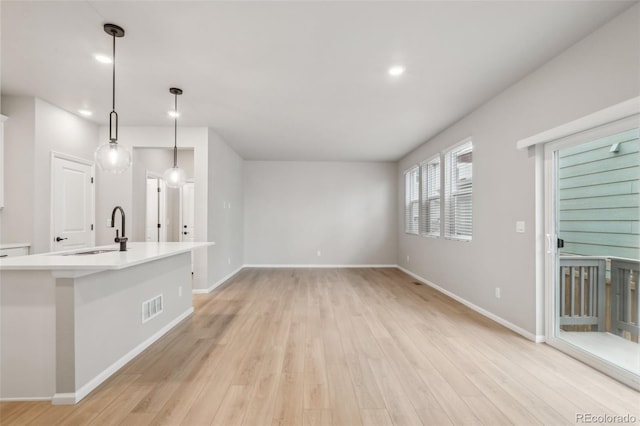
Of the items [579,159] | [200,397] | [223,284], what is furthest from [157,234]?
[579,159]

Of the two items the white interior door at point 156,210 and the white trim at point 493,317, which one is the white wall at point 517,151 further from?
the white interior door at point 156,210

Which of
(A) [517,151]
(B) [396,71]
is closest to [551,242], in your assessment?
(A) [517,151]

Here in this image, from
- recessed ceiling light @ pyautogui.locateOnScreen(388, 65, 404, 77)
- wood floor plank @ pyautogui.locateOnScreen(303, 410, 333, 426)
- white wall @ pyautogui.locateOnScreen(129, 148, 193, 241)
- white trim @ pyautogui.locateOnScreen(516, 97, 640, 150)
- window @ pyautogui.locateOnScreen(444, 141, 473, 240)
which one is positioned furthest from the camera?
white wall @ pyautogui.locateOnScreen(129, 148, 193, 241)

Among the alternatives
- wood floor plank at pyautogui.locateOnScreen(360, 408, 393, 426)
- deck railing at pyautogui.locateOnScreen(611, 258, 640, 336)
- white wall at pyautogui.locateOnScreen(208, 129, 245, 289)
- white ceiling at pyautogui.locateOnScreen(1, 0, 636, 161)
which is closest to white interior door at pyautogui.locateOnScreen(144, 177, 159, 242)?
white wall at pyautogui.locateOnScreen(208, 129, 245, 289)

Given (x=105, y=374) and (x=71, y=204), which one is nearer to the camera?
(x=105, y=374)

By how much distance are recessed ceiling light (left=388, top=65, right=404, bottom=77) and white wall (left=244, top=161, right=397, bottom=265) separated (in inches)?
193

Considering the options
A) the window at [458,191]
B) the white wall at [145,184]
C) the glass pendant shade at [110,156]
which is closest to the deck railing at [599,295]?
the window at [458,191]

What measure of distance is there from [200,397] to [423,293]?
13.0 ft

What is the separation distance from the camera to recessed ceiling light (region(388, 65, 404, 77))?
3074 millimetres

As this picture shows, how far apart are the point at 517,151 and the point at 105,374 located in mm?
4338

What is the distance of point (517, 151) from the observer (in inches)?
133

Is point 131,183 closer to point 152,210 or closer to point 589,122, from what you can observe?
point 152,210

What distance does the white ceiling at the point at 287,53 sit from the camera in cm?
225

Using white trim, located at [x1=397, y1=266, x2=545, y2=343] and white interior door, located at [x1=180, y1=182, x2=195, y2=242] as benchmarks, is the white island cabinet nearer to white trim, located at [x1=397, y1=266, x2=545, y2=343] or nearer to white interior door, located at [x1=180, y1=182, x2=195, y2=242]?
white trim, located at [x1=397, y1=266, x2=545, y2=343]
